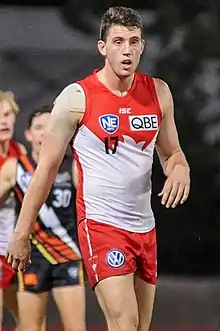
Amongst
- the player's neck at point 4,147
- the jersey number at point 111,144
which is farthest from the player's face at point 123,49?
the player's neck at point 4,147

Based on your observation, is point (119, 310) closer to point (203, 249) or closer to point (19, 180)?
point (19, 180)

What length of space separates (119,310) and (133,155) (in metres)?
0.59

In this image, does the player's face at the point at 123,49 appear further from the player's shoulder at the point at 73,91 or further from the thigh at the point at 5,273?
→ the thigh at the point at 5,273

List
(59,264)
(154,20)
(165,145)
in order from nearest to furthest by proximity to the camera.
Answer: (165,145) < (59,264) < (154,20)

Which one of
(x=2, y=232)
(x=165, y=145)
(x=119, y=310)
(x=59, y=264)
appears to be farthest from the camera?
(x=2, y=232)

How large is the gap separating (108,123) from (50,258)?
139 cm

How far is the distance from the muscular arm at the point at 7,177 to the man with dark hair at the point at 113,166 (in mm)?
1198

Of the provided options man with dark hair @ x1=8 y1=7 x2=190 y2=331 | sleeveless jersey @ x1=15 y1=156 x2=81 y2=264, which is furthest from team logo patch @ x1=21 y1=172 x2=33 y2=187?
man with dark hair @ x1=8 y1=7 x2=190 y2=331

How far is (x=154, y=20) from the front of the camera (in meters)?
6.90

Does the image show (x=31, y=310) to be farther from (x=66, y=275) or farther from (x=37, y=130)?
(x=37, y=130)

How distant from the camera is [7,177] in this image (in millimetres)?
5309

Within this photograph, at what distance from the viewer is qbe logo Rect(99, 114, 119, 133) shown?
4016 mm

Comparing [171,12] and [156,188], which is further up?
[171,12]

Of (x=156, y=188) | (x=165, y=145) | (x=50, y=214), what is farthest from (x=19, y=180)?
(x=156, y=188)
